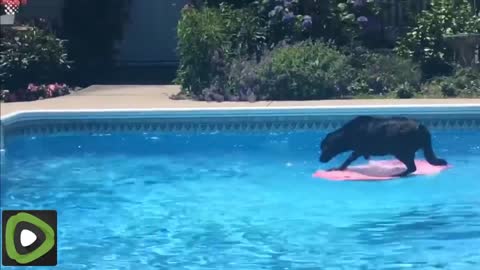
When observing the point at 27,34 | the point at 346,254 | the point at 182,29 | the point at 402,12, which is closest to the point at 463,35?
the point at 402,12

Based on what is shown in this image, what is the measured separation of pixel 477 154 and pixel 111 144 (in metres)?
3.43

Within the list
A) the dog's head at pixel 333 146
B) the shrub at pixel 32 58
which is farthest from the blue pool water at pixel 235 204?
the shrub at pixel 32 58

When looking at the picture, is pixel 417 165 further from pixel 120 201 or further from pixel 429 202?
pixel 120 201

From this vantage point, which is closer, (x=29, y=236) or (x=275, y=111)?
(x=29, y=236)

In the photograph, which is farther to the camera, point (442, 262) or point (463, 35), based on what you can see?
point (463, 35)

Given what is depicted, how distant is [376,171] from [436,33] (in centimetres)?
397

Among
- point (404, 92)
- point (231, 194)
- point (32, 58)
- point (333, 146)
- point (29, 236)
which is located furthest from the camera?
point (32, 58)

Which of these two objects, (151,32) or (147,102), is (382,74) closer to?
(147,102)

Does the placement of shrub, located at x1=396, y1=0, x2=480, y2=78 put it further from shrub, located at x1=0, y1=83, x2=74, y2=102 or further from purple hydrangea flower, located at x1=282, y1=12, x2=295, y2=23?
shrub, located at x1=0, y1=83, x2=74, y2=102

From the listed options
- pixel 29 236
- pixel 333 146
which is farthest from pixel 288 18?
pixel 29 236

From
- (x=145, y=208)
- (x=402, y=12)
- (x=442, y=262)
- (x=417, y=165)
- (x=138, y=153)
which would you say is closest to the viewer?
(x=442, y=262)

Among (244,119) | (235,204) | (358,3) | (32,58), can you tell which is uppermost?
(358,3)

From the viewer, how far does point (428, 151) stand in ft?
28.9

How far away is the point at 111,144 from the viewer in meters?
9.47
